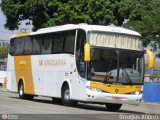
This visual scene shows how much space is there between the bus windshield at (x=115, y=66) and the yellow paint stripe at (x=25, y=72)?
6.74m

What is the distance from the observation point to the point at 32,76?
1152 inches

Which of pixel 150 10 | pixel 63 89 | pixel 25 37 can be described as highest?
pixel 150 10

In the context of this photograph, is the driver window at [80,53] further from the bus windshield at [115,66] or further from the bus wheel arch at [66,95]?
the bus wheel arch at [66,95]

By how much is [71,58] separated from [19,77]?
7.02m

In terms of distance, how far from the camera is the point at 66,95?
25.3m

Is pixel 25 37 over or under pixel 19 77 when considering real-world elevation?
over

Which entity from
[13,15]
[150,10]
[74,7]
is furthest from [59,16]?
[150,10]

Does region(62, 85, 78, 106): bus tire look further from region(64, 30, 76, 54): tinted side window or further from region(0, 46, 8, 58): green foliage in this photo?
region(0, 46, 8, 58): green foliage

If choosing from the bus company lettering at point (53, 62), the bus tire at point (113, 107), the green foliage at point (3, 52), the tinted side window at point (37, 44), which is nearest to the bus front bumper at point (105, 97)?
the bus tire at point (113, 107)

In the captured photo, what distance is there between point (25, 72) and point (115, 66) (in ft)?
26.3

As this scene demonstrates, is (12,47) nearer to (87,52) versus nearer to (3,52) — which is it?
(87,52)

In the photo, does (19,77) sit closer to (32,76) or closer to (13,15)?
(32,76)

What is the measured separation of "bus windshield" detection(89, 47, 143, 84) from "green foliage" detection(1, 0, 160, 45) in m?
24.4

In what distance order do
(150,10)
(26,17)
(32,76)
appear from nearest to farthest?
1. (32,76)
2. (150,10)
3. (26,17)
